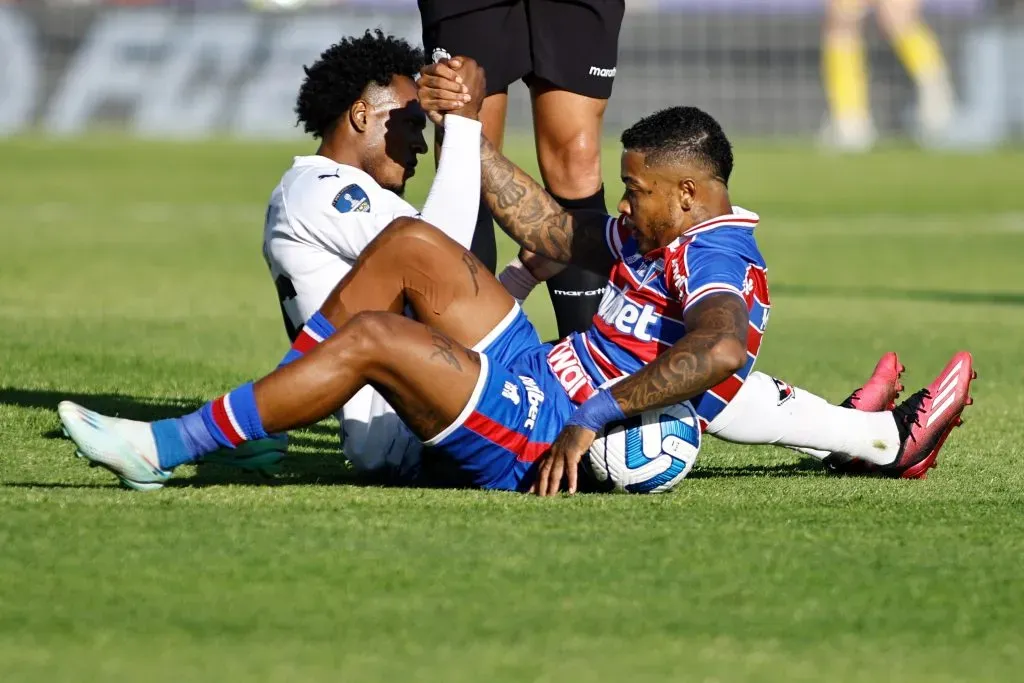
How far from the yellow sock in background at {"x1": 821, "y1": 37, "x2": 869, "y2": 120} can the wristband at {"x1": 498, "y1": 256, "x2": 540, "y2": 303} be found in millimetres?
25390

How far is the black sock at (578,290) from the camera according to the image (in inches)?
260

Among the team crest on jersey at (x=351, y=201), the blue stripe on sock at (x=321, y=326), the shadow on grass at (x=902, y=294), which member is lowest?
the blue stripe on sock at (x=321, y=326)

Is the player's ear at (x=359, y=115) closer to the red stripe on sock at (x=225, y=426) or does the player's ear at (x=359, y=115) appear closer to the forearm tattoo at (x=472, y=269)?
the forearm tattoo at (x=472, y=269)

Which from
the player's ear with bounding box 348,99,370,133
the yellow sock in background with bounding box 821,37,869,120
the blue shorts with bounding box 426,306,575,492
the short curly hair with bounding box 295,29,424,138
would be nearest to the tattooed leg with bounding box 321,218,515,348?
the blue shorts with bounding box 426,306,575,492

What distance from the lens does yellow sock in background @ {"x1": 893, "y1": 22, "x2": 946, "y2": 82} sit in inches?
1193

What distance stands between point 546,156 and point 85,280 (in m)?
6.46

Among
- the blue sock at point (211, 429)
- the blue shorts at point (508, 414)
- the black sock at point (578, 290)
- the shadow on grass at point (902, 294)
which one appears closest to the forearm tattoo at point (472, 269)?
the blue shorts at point (508, 414)

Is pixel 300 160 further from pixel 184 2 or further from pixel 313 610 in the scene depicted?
pixel 184 2

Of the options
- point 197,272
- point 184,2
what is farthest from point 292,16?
point 197,272

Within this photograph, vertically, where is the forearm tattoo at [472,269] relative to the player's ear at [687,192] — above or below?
below

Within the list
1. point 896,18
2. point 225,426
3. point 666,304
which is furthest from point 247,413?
point 896,18

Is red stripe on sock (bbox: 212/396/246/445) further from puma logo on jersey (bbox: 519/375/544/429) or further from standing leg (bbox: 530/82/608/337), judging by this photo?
standing leg (bbox: 530/82/608/337)

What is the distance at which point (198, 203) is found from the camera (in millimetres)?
19969

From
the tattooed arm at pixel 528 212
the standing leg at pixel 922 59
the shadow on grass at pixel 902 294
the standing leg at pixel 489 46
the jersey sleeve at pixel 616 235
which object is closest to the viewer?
the jersey sleeve at pixel 616 235
